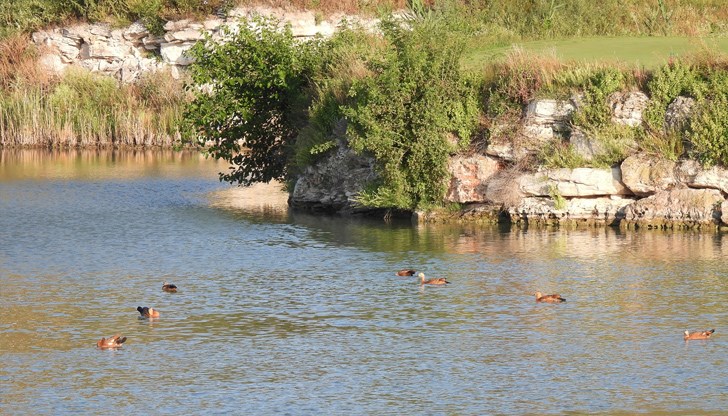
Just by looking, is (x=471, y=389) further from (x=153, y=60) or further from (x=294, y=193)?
(x=153, y=60)

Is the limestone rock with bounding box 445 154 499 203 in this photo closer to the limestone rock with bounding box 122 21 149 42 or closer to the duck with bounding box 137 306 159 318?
the duck with bounding box 137 306 159 318

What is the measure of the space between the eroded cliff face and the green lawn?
1835mm

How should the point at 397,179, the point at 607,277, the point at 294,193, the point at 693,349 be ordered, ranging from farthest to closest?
the point at 294,193
the point at 397,179
the point at 607,277
the point at 693,349

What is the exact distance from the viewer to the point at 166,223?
28000 mm

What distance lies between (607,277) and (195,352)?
7834 mm

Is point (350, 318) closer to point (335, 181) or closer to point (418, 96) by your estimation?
point (418, 96)

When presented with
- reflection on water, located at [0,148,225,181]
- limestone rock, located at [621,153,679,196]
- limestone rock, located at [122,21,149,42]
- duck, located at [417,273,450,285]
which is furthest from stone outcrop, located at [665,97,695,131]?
limestone rock, located at [122,21,149,42]

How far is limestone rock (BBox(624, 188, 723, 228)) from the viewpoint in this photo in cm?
2562

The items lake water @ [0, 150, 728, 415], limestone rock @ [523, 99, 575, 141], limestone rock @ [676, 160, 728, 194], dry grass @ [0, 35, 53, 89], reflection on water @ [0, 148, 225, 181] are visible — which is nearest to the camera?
lake water @ [0, 150, 728, 415]

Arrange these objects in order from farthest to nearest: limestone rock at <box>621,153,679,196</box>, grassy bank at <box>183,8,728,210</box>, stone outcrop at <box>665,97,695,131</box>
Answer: grassy bank at <box>183,8,728,210</box>, stone outcrop at <box>665,97,695,131</box>, limestone rock at <box>621,153,679,196</box>

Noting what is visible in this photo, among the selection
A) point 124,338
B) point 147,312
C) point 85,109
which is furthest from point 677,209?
point 85,109

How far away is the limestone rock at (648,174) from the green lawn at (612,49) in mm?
2258

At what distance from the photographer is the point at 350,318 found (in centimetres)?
1777

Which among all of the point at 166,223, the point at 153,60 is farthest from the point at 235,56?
the point at 153,60
